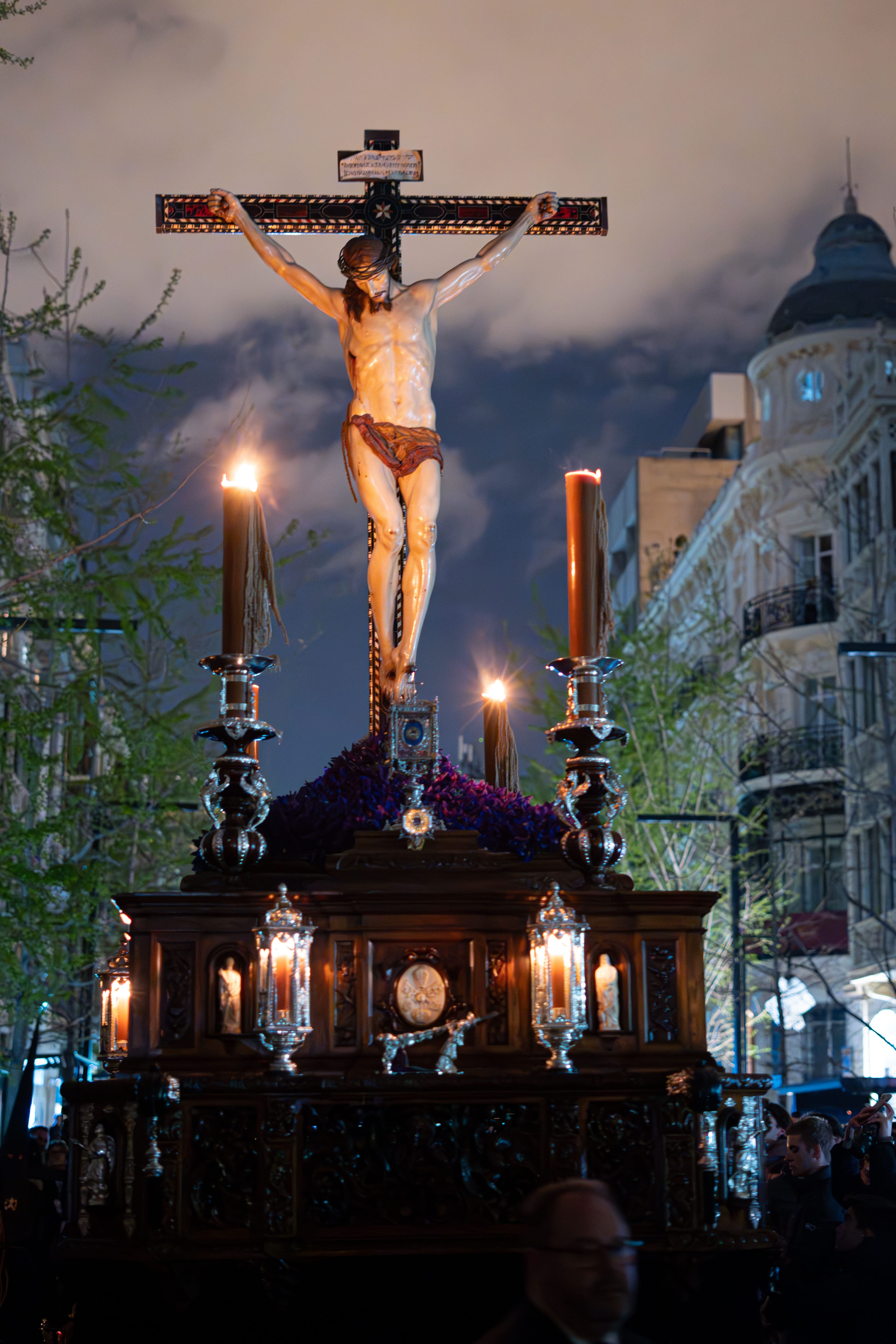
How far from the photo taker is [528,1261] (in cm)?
420

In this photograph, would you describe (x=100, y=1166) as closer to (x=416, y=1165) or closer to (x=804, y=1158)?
(x=416, y=1165)

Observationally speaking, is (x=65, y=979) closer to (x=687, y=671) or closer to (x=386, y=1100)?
(x=687, y=671)

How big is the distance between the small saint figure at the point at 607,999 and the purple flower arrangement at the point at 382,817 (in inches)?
40.8

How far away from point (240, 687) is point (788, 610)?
41.3 meters

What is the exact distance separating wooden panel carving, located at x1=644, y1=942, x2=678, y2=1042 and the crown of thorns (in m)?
4.46

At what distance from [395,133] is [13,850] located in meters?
11.6

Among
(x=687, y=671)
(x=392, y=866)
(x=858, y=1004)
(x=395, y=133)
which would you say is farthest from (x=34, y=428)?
(x=858, y=1004)

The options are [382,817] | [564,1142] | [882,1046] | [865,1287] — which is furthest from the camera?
[882,1046]

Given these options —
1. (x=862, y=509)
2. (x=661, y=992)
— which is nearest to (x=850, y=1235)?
(x=661, y=992)

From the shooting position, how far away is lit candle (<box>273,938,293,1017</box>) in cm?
785

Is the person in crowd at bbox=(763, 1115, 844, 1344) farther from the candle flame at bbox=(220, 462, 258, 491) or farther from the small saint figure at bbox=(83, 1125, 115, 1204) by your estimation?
the candle flame at bbox=(220, 462, 258, 491)

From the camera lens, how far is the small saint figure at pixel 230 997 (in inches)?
320

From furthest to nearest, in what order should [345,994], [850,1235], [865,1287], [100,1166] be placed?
1. [345,994]
2. [850,1235]
3. [100,1166]
4. [865,1287]

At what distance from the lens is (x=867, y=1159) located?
866cm
